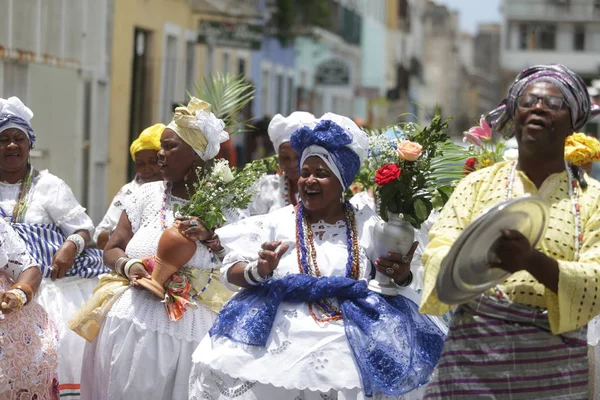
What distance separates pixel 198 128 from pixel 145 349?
1371 mm

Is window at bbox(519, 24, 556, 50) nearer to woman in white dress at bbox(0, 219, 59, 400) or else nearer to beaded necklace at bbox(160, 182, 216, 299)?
beaded necklace at bbox(160, 182, 216, 299)

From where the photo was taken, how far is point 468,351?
17.0 ft

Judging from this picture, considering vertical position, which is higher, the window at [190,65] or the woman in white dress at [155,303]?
the window at [190,65]

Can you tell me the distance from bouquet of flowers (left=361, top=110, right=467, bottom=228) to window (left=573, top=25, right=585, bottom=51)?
77.9m

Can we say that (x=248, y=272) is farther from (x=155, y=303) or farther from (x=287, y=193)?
(x=287, y=193)

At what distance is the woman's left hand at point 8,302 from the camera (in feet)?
23.6

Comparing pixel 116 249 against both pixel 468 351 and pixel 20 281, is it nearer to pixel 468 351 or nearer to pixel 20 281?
pixel 20 281

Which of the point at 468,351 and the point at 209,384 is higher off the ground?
the point at 468,351

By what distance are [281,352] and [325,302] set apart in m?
0.34

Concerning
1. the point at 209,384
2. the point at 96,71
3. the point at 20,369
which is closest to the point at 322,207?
the point at 209,384

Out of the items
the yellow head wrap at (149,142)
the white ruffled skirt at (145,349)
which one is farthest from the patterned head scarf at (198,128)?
the yellow head wrap at (149,142)

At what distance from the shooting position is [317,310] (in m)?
6.40

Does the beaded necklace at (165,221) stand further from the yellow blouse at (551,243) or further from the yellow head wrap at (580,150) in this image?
the yellow blouse at (551,243)

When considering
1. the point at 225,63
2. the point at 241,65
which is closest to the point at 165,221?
the point at 225,63
